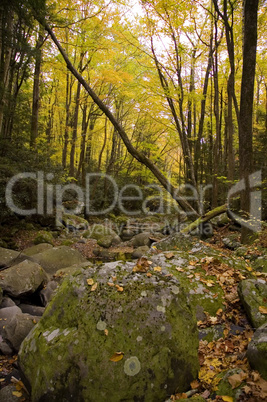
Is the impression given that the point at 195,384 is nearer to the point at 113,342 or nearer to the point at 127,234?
the point at 113,342

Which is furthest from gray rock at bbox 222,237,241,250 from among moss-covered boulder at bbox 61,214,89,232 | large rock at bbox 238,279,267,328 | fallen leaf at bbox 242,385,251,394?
moss-covered boulder at bbox 61,214,89,232

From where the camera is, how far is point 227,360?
2439 millimetres

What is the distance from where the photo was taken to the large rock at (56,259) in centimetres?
700

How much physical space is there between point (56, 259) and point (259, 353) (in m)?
6.21

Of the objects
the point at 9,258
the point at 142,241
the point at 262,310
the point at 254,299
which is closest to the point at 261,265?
the point at 254,299

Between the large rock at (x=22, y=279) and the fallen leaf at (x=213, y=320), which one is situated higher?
the fallen leaf at (x=213, y=320)

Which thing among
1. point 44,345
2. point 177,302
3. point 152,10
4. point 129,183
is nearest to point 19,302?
point 44,345

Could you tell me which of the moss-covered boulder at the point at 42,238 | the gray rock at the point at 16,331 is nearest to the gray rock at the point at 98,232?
the moss-covered boulder at the point at 42,238

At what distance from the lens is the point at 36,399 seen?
2191 millimetres

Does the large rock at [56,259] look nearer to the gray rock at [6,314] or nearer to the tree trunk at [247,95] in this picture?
the gray rock at [6,314]

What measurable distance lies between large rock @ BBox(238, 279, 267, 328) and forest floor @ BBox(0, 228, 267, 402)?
14cm

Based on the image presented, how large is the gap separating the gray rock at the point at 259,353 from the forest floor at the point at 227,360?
53mm

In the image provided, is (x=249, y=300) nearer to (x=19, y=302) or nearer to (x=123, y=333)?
(x=123, y=333)

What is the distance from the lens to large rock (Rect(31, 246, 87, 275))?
7.00 m
